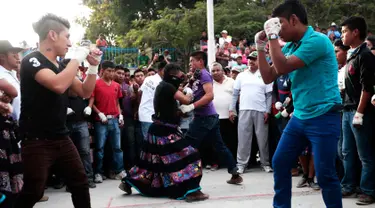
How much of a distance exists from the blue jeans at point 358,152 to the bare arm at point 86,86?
3003mm

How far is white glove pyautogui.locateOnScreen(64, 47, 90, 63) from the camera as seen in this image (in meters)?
3.65

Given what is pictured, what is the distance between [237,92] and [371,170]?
3.30 meters

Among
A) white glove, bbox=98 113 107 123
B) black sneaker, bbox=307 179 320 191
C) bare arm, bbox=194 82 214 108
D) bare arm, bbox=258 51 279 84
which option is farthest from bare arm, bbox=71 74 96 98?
black sneaker, bbox=307 179 320 191

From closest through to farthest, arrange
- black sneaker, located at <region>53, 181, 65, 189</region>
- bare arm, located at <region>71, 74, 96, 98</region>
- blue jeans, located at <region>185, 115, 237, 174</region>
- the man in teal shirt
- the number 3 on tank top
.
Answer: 1. the number 3 on tank top
2. the man in teal shirt
3. bare arm, located at <region>71, 74, 96, 98</region>
4. blue jeans, located at <region>185, 115, 237, 174</region>
5. black sneaker, located at <region>53, 181, 65, 189</region>

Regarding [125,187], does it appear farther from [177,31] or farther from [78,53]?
[177,31]

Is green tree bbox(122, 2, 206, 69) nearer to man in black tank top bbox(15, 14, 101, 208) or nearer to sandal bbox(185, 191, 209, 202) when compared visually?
sandal bbox(185, 191, 209, 202)

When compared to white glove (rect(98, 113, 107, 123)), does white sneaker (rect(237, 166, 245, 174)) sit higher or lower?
lower

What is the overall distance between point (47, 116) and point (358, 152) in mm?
3498

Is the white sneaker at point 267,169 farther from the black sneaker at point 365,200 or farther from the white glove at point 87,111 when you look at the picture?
the white glove at point 87,111

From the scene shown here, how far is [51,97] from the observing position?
3.67 m

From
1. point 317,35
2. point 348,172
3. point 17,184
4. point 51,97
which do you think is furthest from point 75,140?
point 317,35

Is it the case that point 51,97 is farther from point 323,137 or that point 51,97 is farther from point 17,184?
point 323,137

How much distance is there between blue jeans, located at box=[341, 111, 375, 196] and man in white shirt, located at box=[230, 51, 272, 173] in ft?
7.73

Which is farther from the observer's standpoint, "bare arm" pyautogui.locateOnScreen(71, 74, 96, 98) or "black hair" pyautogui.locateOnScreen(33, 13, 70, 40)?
"bare arm" pyautogui.locateOnScreen(71, 74, 96, 98)
